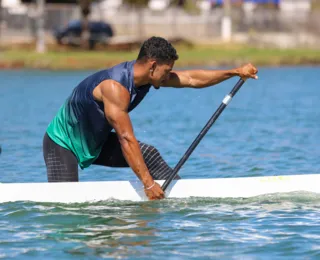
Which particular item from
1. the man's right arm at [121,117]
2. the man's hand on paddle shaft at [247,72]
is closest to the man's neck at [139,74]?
the man's right arm at [121,117]

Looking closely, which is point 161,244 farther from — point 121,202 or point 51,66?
point 51,66

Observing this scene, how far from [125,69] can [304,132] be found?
1032cm

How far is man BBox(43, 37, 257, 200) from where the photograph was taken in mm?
8875

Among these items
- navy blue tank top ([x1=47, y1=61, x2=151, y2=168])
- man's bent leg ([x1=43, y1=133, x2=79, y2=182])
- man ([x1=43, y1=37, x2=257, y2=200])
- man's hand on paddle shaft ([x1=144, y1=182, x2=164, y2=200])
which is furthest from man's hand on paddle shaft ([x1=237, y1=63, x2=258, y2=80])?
man's bent leg ([x1=43, y1=133, x2=79, y2=182])

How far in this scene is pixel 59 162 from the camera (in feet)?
30.9

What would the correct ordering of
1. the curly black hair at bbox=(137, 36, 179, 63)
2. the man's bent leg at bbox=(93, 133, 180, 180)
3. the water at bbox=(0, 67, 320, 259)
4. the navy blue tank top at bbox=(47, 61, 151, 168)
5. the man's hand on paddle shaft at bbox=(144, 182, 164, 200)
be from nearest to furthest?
the water at bbox=(0, 67, 320, 259) → the curly black hair at bbox=(137, 36, 179, 63) → the navy blue tank top at bbox=(47, 61, 151, 168) → the man's hand on paddle shaft at bbox=(144, 182, 164, 200) → the man's bent leg at bbox=(93, 133, 180, 180)

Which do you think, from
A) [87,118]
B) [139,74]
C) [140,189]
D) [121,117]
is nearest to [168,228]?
[140,189]

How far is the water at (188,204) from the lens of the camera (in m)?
8.50

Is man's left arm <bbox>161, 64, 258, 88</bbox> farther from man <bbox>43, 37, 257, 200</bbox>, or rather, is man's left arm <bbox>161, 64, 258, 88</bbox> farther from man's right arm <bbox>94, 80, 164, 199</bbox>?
man's right arm <bbox>94, 80, 164, 199</bbox>

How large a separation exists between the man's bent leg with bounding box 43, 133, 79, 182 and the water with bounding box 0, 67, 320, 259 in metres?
0.41

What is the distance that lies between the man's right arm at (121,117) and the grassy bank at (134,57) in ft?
97.2

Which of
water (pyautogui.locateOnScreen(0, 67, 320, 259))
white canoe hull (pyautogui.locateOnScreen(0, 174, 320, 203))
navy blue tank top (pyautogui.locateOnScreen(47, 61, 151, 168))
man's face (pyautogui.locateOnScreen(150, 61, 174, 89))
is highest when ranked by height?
man's face (pyautogui.locateOnScreen(150, 61, 174, 89))

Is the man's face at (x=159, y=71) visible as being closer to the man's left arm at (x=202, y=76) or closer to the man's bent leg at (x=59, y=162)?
the man's left arm at (x=202, y=76)

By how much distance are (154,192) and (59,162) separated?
1035 millimetres
